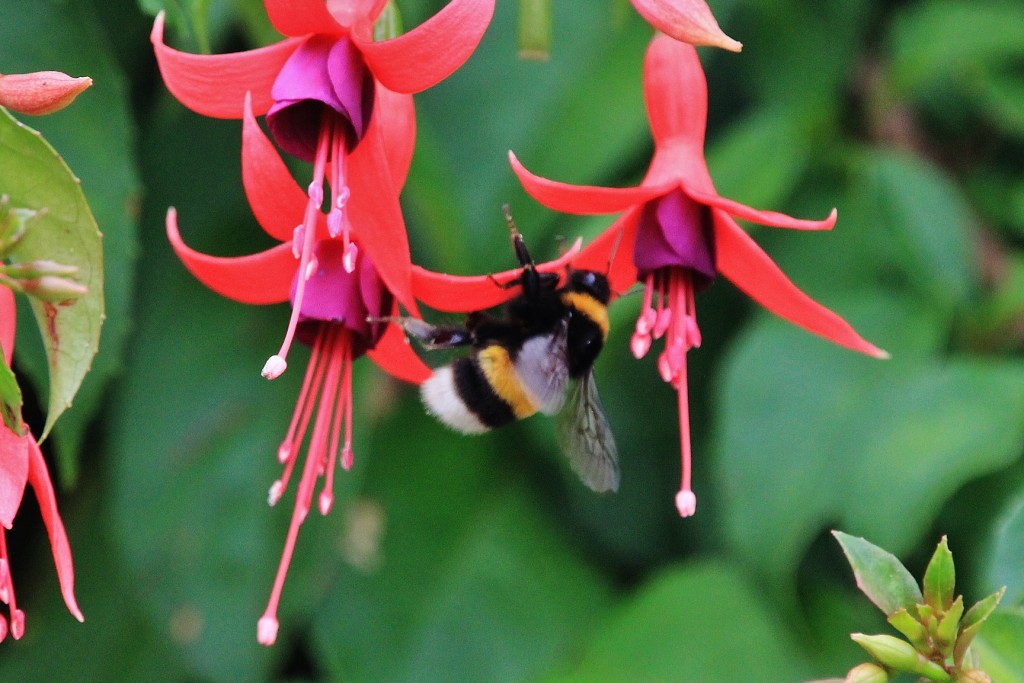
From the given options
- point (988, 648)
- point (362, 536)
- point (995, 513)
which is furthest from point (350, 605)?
point (988, 648)

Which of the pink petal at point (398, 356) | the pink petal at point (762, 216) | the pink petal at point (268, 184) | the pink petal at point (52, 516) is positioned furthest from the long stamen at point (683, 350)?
the pink petal at point (52, 516)

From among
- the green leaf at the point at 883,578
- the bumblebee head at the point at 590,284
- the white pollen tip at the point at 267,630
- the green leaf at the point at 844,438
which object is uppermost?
the green leaf at the point at 883,578

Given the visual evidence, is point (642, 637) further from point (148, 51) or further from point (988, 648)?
point (148, 51)

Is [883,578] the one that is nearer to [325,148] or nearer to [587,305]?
[587,305]

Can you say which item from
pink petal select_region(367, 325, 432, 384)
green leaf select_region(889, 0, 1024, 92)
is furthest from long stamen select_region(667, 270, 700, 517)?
green leaf select_region(889, 0, 1024, 92)

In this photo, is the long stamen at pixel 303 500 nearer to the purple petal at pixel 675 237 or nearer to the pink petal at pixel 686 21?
the purple petal at pixel 675 237

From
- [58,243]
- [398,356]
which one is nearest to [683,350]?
[398,356]
